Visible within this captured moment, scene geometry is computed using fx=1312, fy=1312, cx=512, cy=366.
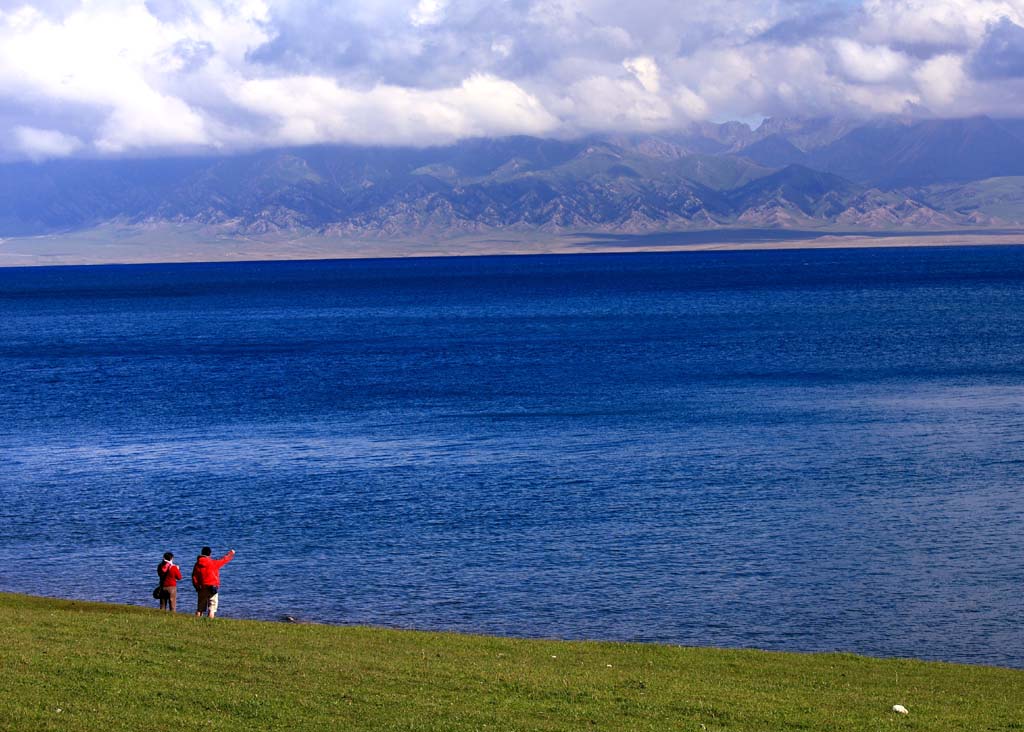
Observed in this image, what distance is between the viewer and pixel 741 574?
42.4 m

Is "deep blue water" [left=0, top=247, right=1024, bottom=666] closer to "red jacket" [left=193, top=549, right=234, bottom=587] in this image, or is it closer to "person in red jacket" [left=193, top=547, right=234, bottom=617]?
"person in red jacket" [left=193, top=547, right=234, bottom=617]

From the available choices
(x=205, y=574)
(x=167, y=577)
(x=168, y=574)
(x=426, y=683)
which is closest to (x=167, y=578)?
(x=167, y=577)

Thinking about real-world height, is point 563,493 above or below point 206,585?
below

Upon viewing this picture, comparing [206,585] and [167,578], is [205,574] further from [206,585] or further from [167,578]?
[167,578]

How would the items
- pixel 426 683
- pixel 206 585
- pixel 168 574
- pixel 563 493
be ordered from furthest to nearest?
pixel 563 493 → pixel 168 574 → pixel 206 585 → pixel 426 683

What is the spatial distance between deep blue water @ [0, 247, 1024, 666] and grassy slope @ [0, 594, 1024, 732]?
20.2ft

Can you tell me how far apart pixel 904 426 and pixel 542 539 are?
97.5ft

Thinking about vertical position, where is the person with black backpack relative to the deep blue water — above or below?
above

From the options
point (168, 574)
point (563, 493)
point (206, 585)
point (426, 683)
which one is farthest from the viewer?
point (563, 493)

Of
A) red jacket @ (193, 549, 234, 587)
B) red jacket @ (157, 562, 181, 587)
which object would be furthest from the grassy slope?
red jacket @ (157, 562, 181, 587)

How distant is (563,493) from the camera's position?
54.5 m

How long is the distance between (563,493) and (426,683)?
28.5m

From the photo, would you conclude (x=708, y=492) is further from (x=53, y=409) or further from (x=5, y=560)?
(x=53, y=409)

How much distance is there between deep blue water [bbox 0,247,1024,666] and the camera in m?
39.7
